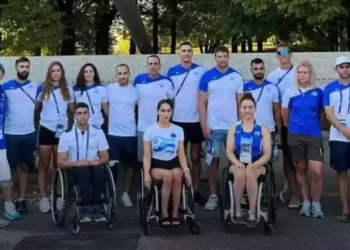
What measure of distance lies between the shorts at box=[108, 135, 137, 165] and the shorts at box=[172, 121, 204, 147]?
20.1 inches

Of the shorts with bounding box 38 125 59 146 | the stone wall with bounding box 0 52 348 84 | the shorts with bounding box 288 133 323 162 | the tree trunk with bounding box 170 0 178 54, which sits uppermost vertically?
the tree trunk with bounding box 170 0 178 54

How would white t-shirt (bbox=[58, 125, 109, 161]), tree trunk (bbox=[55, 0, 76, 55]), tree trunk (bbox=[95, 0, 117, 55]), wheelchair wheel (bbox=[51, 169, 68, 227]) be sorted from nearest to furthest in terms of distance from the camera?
wheelchair wheel (bbox=[51, 169, 68, 227]) → white t-shirt (bbox=[58, 125, 109, 161]) → tree trunk (bbox=[55, 0, 76, 55]) → tree trunk (bbox=[95, 0, 117, 55])

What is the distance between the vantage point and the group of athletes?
6.23 m

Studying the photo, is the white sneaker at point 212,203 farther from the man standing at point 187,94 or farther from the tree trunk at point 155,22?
the tree trunk at point 155,22

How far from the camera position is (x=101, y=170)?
6.21 meters

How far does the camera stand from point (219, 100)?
6.93 meters

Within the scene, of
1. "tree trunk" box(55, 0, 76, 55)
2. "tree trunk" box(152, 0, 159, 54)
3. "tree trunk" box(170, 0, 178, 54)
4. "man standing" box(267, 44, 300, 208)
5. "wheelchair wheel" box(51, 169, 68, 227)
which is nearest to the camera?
"wheelchair wheel" box(51, 169, 68, 227)

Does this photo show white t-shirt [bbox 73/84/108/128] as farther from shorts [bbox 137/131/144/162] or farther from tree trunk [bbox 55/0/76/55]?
tree trunk [bbox 55/0/76/55]

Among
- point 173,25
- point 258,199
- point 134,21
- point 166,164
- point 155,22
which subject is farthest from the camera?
point 173,25

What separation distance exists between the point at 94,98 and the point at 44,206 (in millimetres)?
1277

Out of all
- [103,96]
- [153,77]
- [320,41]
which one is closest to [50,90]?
[103,96]

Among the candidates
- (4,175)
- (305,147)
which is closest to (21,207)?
(4,175)

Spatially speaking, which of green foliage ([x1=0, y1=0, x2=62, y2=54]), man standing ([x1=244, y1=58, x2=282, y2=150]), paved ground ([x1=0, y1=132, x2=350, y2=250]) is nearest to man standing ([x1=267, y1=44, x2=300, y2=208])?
man standing ([x1=244, y1=58, x2=282, y2=150])

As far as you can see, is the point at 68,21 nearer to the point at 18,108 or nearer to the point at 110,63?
the point at 110,63
